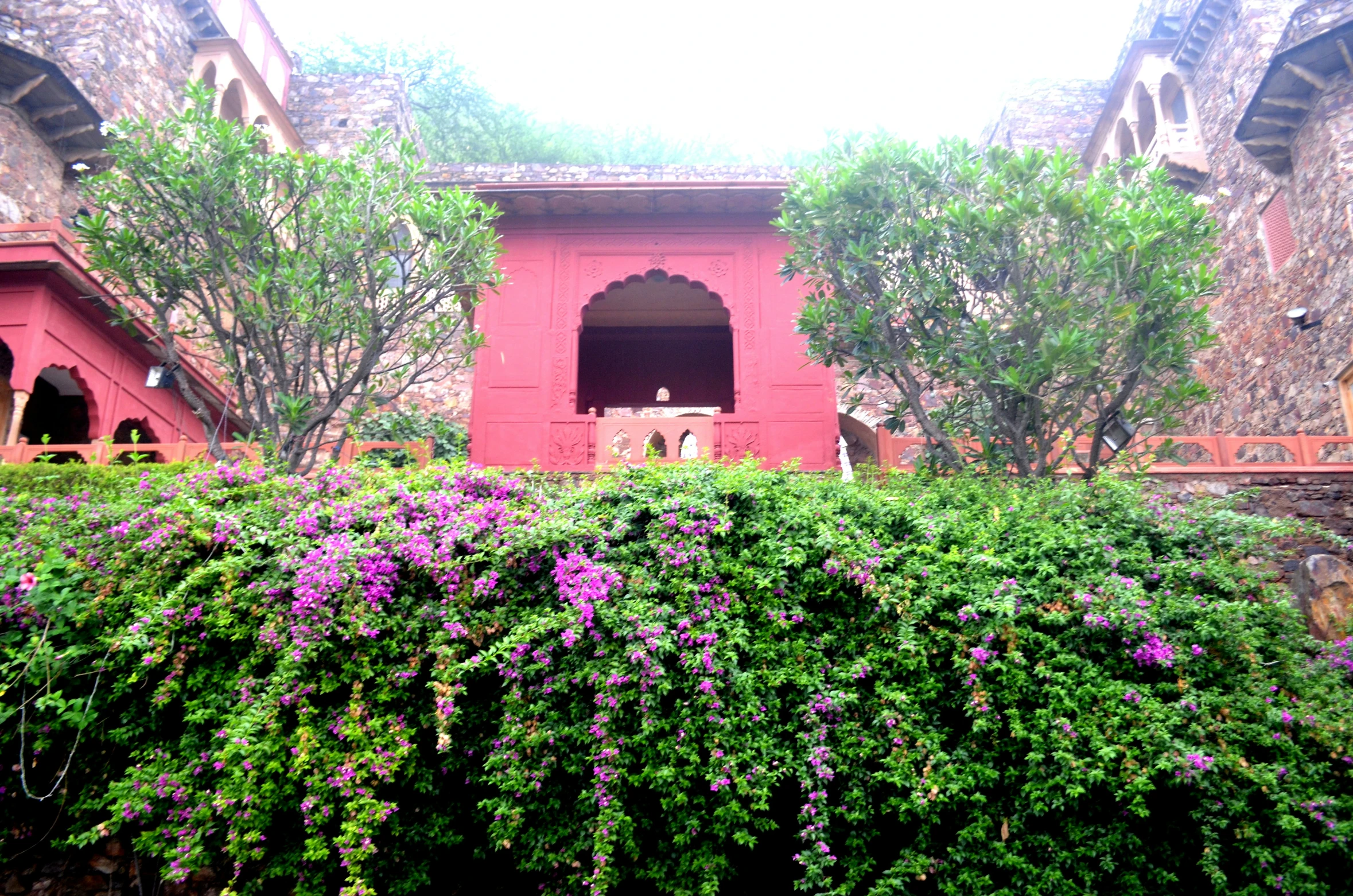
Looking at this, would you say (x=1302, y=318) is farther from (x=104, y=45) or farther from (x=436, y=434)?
(x=104, y=45)

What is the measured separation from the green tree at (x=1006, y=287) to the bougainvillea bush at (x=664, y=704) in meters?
2.27

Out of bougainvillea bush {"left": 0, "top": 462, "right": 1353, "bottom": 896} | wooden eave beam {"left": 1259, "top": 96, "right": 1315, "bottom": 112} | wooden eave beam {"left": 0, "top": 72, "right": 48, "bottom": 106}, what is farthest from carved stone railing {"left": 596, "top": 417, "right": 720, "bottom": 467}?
wooden eave beam {"left": 0, "top": 72, "right": 48, "bottom": 106}

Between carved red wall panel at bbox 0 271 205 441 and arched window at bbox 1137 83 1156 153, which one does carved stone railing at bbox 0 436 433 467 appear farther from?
arched window at bbox 1137 83 1156 153

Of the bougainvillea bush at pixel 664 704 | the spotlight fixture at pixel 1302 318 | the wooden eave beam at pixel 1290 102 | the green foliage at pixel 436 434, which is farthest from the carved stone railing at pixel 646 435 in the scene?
the wooden eave beam at pixel 1290 102

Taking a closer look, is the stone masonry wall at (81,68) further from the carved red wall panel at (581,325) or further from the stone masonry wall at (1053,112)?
the stone masonry wall at (1053,112)

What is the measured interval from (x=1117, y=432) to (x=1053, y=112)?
1327cm

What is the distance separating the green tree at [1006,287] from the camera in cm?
748

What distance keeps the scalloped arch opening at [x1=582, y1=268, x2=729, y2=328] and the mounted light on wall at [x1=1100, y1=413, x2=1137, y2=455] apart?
16.9 ft

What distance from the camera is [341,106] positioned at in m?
18.9

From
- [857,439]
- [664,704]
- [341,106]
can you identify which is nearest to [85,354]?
[664,704]

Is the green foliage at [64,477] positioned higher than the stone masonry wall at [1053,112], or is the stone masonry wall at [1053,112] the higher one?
the stone masonry wall at [1053,112]

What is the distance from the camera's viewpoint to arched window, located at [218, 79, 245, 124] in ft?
53.8

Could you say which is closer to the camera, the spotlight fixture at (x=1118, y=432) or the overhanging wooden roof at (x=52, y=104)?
the spotlight fixture at (x=1118, y=432)

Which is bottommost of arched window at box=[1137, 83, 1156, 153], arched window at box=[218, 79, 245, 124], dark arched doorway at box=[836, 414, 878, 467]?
dark arched doorway at box=[836, 414, 878, 467]
